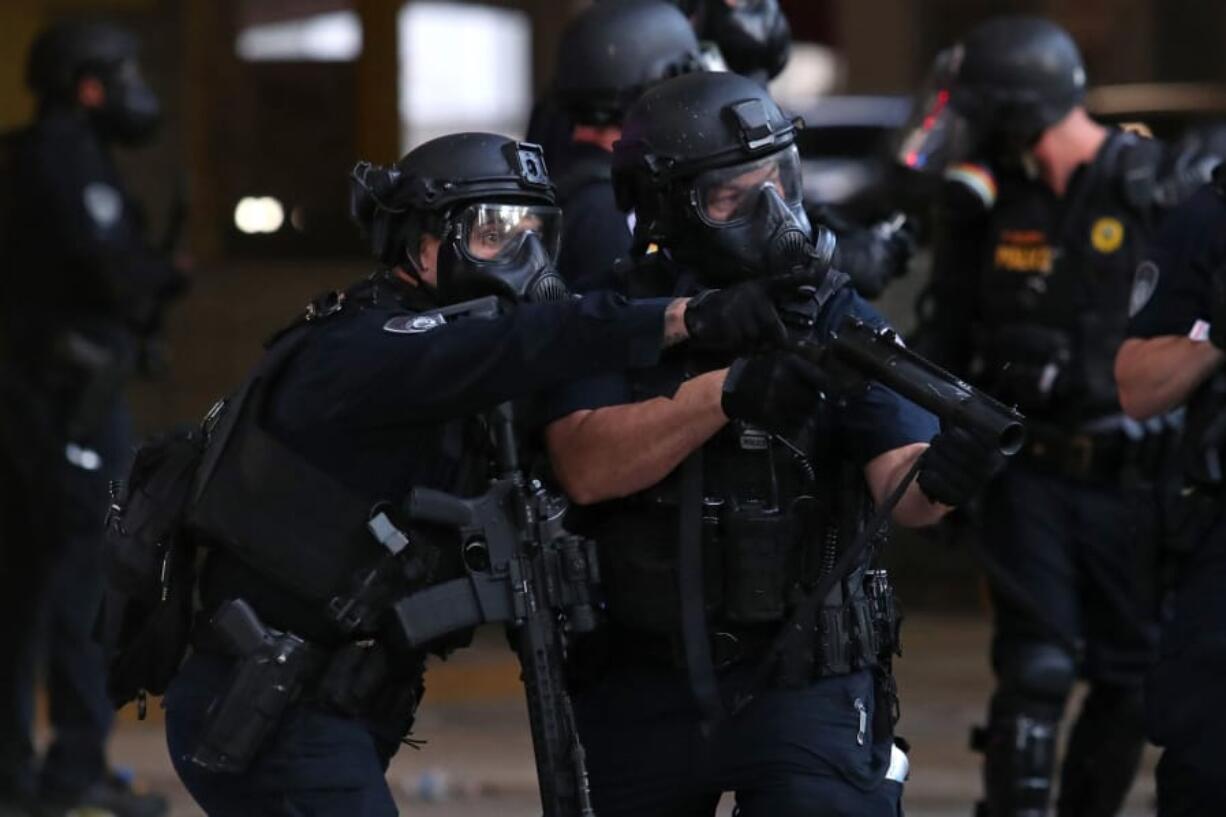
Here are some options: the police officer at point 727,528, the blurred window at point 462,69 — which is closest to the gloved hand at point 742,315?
the police officer at point 727,528

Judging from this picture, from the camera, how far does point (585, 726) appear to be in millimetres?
4840

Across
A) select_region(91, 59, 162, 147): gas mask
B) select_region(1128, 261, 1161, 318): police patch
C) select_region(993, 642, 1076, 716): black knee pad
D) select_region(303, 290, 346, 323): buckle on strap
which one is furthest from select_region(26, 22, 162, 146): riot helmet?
select_region(303, 290, 346, 323): buckle on strap

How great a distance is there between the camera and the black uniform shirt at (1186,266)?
5371 mm

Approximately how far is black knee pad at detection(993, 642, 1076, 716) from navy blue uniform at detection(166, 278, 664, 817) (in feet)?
8.35

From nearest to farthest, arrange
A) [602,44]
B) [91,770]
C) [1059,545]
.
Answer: [602,44], [1059,545], [91,770]

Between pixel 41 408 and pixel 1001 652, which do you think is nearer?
pixel 1001 652

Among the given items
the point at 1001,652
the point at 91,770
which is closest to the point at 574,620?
the point at 1001,652

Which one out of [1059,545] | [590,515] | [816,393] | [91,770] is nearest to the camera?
[816,393]

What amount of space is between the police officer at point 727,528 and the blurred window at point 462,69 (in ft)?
21.9

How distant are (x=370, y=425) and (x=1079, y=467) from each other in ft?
9.61

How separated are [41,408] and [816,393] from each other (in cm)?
410

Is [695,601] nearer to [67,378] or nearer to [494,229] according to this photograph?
[494,229]

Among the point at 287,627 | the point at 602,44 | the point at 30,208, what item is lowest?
the point at 30,208

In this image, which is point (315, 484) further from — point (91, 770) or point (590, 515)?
point (91, 770)
